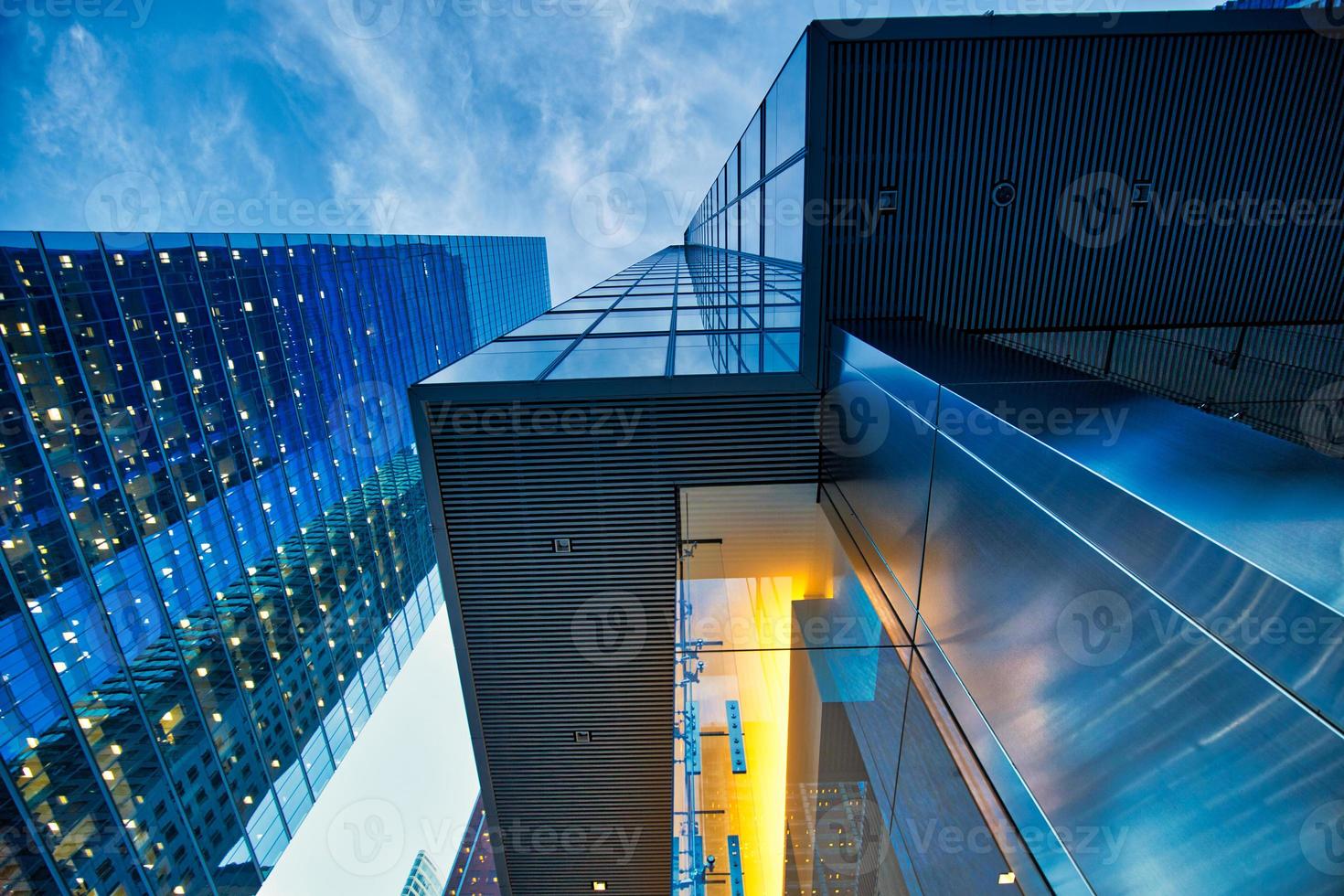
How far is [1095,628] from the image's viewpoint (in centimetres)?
208

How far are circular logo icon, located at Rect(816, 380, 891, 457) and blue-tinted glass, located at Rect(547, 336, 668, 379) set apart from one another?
192cm

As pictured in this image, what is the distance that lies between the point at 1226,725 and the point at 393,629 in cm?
3478

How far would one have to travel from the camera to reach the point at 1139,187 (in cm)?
556

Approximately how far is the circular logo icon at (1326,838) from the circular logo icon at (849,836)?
2.44m

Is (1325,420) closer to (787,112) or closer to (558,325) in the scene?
(787,112)

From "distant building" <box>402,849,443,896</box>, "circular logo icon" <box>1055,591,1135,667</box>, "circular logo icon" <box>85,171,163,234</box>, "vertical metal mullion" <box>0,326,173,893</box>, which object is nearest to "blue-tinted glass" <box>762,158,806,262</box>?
"circular logo icon" <box>1055,591,1135,667</box>

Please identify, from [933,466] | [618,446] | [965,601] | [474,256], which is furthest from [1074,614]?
[474,256]

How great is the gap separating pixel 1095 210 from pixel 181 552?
25.3 metres

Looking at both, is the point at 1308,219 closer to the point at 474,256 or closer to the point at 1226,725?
the point at 1226,725

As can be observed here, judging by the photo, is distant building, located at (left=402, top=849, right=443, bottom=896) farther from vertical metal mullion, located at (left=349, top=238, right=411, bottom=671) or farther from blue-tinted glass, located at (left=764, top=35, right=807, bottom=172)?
blue-tinted glass, located at (left=764, top=35, right=807, bottom=172)

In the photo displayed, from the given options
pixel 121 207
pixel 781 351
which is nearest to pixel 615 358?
pixel 781 351

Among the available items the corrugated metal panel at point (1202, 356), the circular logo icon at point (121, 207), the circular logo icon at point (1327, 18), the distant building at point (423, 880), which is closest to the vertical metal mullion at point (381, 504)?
the circular logo icon at point (121, 207)

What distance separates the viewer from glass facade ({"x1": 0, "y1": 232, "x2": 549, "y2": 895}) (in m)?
13.6

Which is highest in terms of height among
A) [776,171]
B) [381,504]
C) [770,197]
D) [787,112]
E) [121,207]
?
[121,207]
